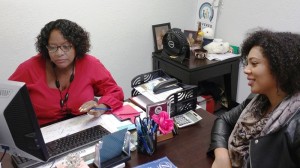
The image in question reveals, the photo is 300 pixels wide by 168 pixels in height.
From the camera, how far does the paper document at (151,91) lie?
4.99 ft

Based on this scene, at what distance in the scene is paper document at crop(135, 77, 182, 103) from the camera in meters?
1.52

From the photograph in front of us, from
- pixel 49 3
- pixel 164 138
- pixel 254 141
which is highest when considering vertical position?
pixel 49 3

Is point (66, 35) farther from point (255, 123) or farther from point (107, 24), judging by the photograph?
point (255, 123)

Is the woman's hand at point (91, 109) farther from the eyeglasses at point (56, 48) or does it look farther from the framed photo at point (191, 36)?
→ the framed photo at point (191, 36)

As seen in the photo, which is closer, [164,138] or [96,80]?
[164,138]

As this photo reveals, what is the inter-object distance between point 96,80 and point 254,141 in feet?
3.31

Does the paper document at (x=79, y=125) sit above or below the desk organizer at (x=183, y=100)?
below

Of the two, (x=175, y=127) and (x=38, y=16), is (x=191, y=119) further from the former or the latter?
(x=38, y=16)

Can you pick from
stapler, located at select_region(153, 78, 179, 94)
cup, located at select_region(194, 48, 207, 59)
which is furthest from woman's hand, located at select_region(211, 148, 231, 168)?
cup, located at select_region(194, 48, 207, 59)

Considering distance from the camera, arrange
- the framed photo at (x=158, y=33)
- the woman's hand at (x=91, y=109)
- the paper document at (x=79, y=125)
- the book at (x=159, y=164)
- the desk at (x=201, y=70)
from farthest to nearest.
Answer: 1. the framed photo at (x=158, y=33)
2. the desk at (x=201, y=70)
3. the woman's hand at (x=91, y=109)
4. the paper document at (x=79, y=125)
5. the book at (x=159, y=164)

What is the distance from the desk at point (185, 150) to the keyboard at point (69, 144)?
55 mm

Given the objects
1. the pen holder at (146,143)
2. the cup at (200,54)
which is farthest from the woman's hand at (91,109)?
the cup at (200,54)

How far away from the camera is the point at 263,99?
1183mm

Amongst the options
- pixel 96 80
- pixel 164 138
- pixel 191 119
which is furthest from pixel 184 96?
pixel 96 80
